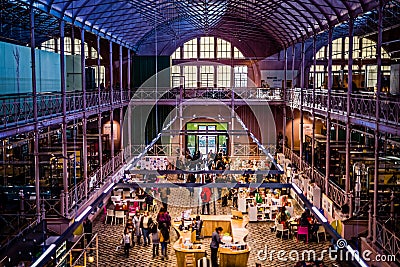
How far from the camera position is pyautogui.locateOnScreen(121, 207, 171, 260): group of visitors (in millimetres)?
16438

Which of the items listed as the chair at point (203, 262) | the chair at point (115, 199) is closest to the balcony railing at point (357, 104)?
the chair at point (203, 262)

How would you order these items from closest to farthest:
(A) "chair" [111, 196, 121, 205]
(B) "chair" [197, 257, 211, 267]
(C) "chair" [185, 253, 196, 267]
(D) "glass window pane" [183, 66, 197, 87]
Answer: (B) "chair" [197, 257, 211, 267] → (C) "chair" [185, 253, 196, 267] → (A) "chair" [111, 196, 121, 205] → (D) "glass window pane" [183, 66, 197, 87]

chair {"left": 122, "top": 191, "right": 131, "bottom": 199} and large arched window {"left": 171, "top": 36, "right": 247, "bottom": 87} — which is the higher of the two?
large arched window {"left": 171, "top": 36, "right": 247, "bottom": 87}

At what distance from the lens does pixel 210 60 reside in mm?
33344

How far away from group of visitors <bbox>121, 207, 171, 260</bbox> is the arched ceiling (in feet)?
23.3

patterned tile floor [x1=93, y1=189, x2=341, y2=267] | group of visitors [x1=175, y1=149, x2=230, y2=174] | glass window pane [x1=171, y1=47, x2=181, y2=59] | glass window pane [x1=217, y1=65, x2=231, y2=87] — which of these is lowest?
patterned tile floor [x1=93, y1=189, x2=341, y2=267]

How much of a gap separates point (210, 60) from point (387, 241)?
22.4 meters

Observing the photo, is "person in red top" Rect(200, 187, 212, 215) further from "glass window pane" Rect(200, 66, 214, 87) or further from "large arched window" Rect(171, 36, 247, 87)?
"glass window pane" Rect(200, 66, 214, 87)

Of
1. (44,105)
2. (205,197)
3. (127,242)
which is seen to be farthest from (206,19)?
(127,242)

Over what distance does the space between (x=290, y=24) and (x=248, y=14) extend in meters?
2.27

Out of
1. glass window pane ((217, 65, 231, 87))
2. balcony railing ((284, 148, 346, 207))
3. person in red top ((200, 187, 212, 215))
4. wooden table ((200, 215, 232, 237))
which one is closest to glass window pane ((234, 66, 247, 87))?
glass window pane ((217, 65, 231, 87))

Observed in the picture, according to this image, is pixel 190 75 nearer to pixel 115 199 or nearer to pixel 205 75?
pixel 205 75

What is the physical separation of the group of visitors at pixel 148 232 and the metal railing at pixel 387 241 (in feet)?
21.7

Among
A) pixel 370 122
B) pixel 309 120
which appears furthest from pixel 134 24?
pixel 370 122
